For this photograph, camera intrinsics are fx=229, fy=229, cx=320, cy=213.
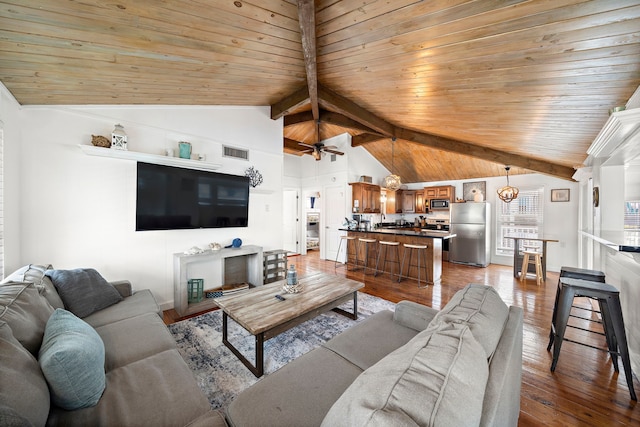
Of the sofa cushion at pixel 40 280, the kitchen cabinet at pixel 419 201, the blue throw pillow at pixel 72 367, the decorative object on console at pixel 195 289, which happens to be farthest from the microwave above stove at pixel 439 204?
the sofa cushion at pixel 40 280

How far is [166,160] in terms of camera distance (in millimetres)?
3031

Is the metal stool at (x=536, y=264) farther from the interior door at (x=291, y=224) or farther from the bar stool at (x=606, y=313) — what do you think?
the interior door at (x=291, y=224)

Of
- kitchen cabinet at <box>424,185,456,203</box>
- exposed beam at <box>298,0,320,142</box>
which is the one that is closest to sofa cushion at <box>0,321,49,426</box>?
exposed beam at <box>298,0,320,142</box>

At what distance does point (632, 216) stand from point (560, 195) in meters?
Answer: 3.60

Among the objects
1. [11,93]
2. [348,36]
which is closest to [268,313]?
[348,36]

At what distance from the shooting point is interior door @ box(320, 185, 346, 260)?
21.4 ft

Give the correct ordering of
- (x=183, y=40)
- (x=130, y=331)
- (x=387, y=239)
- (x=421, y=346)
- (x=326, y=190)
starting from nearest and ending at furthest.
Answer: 1. (x=421, y=346)
2. (x=130, y=331)
3. (x=183, y=40)
4. (x=387, y=239)
5. (x=326, y=190)

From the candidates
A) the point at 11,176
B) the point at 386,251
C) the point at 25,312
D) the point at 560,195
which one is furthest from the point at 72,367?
the point at 560,195

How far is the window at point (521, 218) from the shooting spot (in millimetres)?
5746

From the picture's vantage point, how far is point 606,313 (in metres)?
1.99

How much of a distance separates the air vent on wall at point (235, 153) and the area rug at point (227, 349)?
7.97 feet

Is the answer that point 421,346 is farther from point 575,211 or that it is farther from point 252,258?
point 575,211

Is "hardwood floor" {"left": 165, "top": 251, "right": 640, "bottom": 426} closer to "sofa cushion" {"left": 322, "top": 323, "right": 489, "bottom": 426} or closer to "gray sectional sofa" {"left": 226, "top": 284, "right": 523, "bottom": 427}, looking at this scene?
"gray sectional sofa" {"left": 226, "top": 284, "right": 523, "bottom": 427}

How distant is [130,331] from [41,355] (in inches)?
30.9
